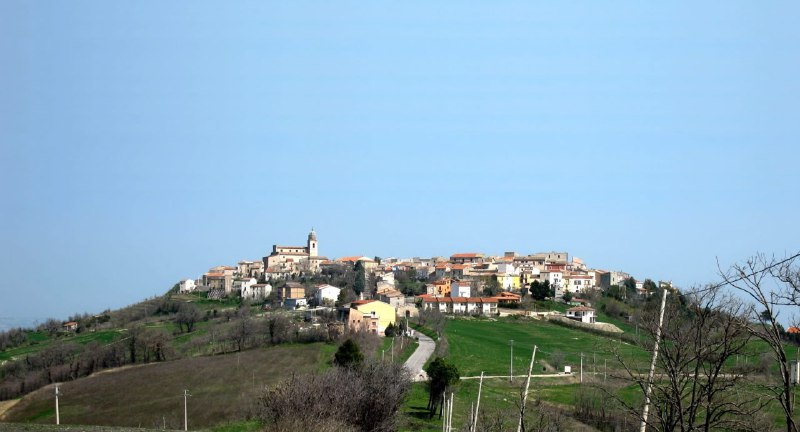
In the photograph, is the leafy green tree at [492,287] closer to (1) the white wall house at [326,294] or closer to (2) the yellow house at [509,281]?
(2) the yellow house at [509,281]

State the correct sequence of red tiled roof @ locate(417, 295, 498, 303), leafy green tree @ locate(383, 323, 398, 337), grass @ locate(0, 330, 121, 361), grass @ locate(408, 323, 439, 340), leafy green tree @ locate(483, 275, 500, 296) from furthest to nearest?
leafy green tree @ locate(483, 275, 500, 296), red tiled roof @ locate(417, 295, 498, 303), grass @ locate(0, 330, 121, 361), leafy green tree @ locate(383, 323, 398, 337), grass @ locate(408, 323, 439, 340)

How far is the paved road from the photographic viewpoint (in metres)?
51.1

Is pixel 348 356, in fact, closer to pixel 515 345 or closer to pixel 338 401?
pixel 338 401

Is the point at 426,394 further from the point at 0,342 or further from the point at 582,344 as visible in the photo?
the point at 0,342

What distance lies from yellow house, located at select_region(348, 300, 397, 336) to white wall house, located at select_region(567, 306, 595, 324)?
70.6ft

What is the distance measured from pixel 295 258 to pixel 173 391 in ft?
300

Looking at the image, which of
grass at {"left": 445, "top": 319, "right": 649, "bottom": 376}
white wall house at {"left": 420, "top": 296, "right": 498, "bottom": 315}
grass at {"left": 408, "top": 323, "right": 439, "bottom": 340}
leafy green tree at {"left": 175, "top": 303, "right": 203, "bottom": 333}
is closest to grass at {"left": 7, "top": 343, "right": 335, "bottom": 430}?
grass at {"left": 445, "top": 319, "right": 649, "bottom": 376}

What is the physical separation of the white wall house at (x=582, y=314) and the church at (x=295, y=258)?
52.8m

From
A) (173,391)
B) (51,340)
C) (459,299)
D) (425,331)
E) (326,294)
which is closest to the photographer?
(173,391)

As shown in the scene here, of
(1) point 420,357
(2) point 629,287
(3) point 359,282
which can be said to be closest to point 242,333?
(1) point 420,357

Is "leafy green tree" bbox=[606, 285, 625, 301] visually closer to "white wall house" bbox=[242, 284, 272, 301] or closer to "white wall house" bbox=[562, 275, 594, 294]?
"white wall house" bbox=[562, 275, 594, 294]

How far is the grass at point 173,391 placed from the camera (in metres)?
40.0

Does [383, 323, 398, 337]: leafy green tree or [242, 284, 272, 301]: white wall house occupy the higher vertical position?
[242, 284, 272, 301]: white wall house

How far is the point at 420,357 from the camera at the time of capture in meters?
59.0
